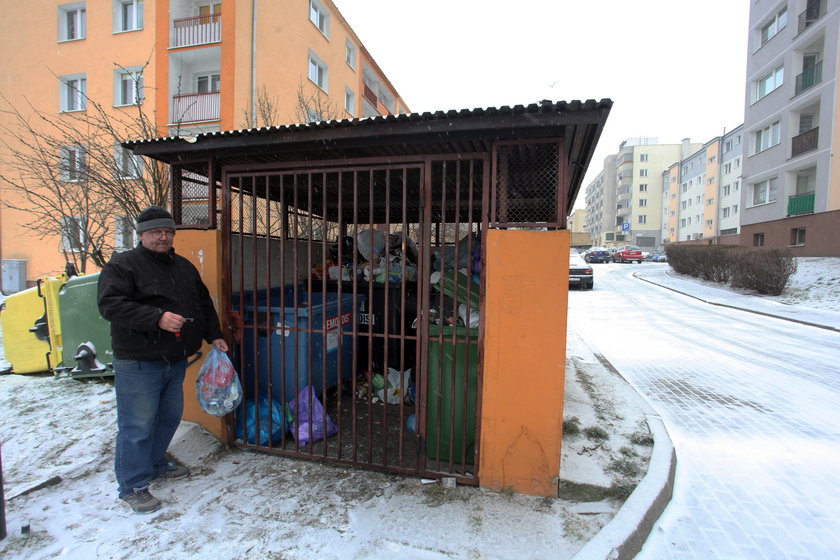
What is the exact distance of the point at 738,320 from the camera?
10.2 meters

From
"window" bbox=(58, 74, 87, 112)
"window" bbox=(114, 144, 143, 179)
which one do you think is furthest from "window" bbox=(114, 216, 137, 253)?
"window" bbox=(58, 74, 87, 112)

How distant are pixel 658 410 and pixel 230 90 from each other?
14.7 metres

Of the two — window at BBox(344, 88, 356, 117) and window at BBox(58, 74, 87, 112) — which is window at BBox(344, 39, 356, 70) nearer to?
window at BBox(344, 88, 356, 117)

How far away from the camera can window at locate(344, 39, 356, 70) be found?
2025 centimetres

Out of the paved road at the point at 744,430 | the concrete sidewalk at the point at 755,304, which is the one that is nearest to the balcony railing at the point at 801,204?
the concrete sidewalk at the point at 755,304

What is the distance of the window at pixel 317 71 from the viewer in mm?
17184

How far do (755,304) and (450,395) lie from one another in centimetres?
1334

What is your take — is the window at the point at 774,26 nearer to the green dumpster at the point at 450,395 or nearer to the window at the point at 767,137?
the window at the point at 767,137

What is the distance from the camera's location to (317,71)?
58.5 feet

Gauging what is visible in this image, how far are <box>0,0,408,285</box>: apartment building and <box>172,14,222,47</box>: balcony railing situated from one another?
0.03 meters

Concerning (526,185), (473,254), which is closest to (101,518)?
(473,254)

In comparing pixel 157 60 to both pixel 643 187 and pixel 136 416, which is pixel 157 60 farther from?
A: pixel 643 187

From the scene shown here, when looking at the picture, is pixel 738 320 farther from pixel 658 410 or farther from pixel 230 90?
pixel 230 90

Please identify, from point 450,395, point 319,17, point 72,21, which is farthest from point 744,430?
point 72,21
